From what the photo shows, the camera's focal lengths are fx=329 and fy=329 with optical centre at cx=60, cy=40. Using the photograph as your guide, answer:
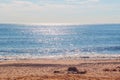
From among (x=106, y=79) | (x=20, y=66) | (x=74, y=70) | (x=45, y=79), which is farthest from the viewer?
(x=20, y=66)

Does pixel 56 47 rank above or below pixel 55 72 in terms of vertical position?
below

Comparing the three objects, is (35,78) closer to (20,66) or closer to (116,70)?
(116,70)

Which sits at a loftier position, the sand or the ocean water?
the sand

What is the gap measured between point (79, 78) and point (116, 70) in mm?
9026

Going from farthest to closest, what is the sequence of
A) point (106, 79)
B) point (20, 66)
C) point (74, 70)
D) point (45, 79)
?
point (20, 66)
point (74, 70)
point (106, 79)
point (45, 79)

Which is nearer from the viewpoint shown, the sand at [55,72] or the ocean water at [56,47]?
the sand at [55,72]

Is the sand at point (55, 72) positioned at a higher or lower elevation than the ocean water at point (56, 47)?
higher

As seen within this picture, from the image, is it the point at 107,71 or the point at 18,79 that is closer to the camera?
the point at 18,79

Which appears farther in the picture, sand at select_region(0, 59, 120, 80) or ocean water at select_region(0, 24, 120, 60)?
ocean water at select_region(0, 24, 120, 60)

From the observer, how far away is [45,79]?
17.4m

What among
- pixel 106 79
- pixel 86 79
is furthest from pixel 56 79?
pixel 106 79

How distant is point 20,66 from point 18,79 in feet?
44.9

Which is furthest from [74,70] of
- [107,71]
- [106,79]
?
[106,79]

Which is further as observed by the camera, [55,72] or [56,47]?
[56,47]
